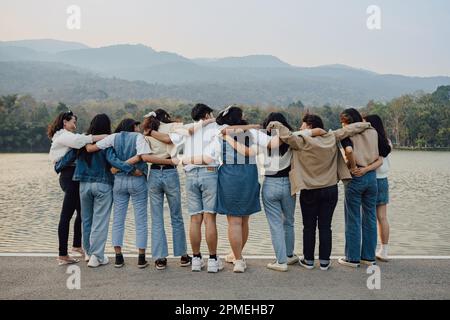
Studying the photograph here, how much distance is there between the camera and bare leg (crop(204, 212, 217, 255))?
4.16 meters

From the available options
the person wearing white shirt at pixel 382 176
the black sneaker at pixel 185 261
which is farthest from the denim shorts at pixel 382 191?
the black sneaker at pixel 185 261

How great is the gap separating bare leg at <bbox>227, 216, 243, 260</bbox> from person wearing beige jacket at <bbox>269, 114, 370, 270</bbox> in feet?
1.78

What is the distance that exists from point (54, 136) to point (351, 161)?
2.67 m

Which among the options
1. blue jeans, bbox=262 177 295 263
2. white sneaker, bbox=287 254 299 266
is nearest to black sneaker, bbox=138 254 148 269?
blue jeans, bbox=262 177 295 263

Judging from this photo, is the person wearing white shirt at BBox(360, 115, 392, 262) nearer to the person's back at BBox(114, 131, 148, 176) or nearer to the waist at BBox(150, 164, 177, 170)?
the waist at BBox(150, 164, 177, 170)

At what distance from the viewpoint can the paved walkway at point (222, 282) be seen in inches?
141

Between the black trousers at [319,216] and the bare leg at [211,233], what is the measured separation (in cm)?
78

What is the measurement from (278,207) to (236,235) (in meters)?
0.44

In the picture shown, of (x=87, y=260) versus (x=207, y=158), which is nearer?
(x=207, y=158)

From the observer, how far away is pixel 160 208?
4.40 meters

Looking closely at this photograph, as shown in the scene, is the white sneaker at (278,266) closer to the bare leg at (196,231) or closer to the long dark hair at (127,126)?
the bare leg at (196,231)

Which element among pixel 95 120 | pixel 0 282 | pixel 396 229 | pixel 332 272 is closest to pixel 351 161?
Answer: pixel 332 272
